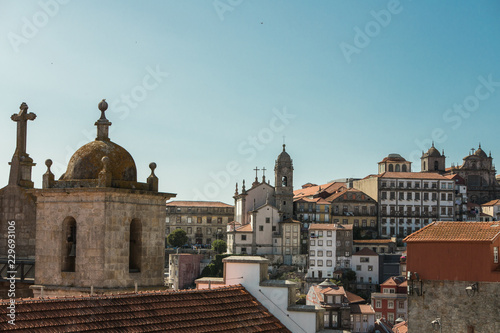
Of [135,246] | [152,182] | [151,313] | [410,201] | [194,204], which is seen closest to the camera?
[151,313]

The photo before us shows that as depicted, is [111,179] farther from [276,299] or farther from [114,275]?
[276,299]

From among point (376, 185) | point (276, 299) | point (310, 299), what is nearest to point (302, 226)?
point (376, 185)

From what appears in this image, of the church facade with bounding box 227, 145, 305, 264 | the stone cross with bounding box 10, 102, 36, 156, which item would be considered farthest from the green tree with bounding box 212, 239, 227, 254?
the stone cross with bounding box 10, 102, 36, 156

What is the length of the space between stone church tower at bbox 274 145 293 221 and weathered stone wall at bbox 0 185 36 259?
76685 mm

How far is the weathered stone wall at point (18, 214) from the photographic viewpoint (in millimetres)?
12508

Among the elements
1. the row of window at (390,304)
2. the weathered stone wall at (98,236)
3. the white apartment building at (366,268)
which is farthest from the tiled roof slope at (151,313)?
the white apartment building at (366,268)

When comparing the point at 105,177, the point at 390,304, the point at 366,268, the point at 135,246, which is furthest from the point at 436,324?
the point at 366,268

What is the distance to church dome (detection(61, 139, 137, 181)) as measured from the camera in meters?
11.7

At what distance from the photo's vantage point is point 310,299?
62.7 meters

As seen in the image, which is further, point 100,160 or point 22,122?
point 22,122

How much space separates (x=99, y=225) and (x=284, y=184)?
80.3 m

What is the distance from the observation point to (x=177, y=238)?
94.9m

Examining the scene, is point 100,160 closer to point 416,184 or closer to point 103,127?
point 103,127

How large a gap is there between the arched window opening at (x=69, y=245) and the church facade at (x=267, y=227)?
71.8 metres
